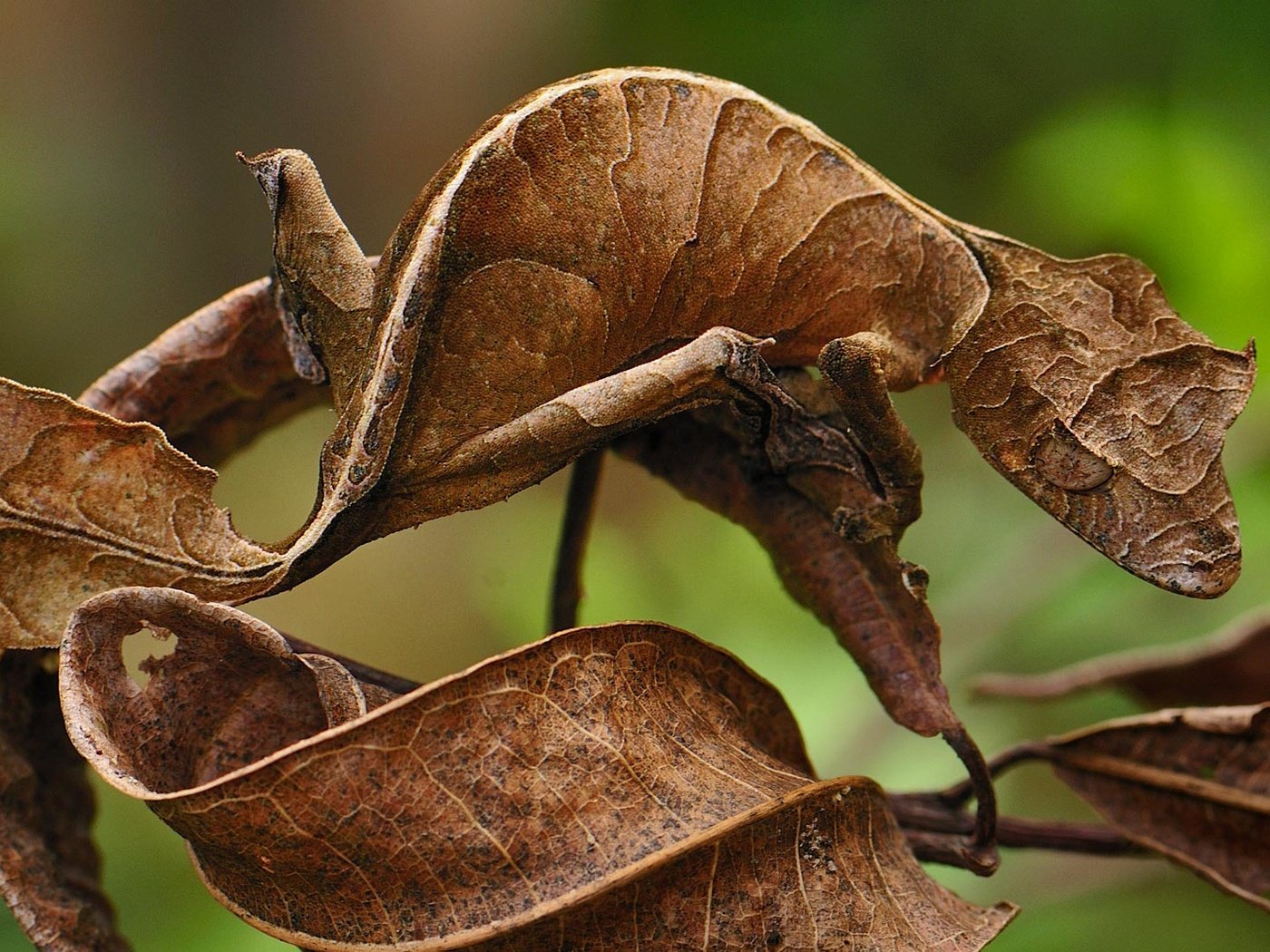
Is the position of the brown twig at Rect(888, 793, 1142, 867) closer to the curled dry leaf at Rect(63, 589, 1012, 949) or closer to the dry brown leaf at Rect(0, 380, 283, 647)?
the curled dry leaf at Rect(63, 589, 1012, 949)

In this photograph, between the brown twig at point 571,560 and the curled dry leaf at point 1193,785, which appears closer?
the curled dry leaf at point 1193,785

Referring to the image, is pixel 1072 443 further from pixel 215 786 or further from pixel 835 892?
pixel 215 786

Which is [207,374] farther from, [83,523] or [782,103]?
[782,103]

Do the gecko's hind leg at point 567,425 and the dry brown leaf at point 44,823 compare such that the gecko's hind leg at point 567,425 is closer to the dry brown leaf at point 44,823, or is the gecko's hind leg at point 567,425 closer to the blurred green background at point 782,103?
the dry brown leaf at point 44,823

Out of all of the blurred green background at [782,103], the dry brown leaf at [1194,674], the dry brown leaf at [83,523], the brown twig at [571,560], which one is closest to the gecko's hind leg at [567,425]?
the dry brown leaf at [83,523]

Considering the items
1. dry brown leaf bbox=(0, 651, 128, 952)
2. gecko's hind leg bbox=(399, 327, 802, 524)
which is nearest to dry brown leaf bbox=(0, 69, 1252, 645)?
gecko's hind leg bbox=(399, 327, 802, 524)

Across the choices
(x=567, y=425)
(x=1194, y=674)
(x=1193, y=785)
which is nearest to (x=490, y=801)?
(x=567, y=425)
